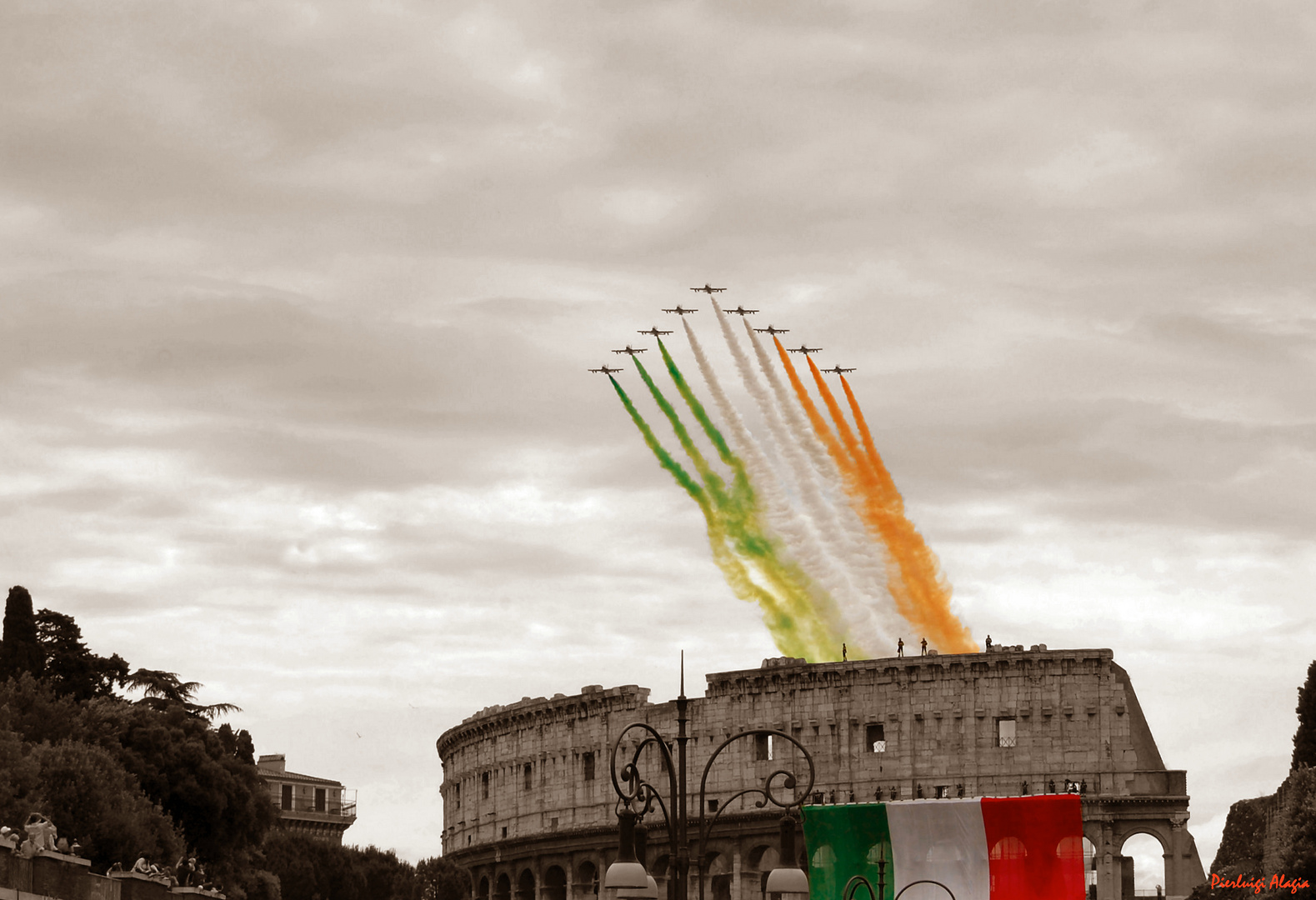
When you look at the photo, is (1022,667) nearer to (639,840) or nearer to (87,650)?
(87,650)

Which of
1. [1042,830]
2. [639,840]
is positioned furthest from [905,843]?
[639,840]

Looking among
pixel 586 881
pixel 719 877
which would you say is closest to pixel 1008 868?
pixel 719 877

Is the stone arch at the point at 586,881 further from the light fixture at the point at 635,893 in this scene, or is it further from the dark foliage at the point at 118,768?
the light fixture at the point at 635,893

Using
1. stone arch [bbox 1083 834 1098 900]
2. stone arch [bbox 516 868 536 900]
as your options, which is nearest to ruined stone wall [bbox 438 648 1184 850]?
stone arch [bbox 1083 834 1098 900]

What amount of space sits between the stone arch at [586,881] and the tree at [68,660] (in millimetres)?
35439

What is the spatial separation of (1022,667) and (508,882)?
3425 cm

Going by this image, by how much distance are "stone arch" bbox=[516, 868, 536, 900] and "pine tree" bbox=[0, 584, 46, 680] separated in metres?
42.4

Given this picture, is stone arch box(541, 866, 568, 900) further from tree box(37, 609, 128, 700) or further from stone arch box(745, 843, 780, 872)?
tree box(37, 609, 128, 700)

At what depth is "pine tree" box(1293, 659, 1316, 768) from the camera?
3452 inches

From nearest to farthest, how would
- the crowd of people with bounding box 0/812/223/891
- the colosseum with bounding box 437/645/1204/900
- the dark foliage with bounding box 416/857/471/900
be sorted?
the crowd of people with bounding box 0/812/223/891, the colosseum with bounding box 437/645/1204/900, the dark foliage with bounding box 416/857/471/900

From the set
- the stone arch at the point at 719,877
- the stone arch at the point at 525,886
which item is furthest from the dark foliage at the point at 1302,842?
the stone arch at the point at 525,886

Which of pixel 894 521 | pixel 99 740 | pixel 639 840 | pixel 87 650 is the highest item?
pixel 894 521

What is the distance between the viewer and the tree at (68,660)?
85562 mm

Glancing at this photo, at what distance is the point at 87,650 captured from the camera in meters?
87.8
